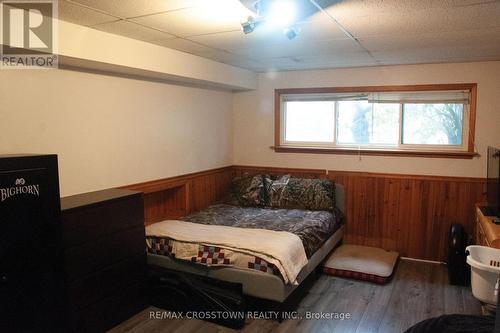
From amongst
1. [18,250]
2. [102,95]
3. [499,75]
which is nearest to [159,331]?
[18,250]

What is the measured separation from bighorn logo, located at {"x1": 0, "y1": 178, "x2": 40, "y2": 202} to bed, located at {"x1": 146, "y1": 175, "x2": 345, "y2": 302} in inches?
53.3

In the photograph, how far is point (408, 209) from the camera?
Result: 168 inches

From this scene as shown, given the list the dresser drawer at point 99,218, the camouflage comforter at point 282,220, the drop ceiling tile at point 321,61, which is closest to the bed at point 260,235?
the camouflage comforter at point 282,220

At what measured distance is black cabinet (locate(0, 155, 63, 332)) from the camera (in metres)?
1.98

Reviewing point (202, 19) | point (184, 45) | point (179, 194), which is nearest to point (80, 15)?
point (202, 19)

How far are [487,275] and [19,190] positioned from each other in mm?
2857

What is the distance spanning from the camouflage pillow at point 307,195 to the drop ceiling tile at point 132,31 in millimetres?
2271

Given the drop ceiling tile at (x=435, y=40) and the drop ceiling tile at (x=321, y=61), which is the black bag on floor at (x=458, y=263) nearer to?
the drop ceiling tile at (x=435, y=40)

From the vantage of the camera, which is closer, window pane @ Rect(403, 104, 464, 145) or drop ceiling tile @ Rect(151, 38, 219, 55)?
drop ceiling tile @ Rect(151, 38, 219, 55)

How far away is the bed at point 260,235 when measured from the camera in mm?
2910

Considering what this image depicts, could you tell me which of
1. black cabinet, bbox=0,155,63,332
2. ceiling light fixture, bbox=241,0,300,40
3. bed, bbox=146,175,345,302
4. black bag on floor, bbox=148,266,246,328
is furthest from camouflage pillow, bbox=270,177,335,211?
black cabinet, bbox=0,155,63,332

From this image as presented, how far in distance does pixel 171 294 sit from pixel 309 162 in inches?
97.9

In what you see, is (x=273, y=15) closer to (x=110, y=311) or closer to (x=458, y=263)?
(x=110, y=311)

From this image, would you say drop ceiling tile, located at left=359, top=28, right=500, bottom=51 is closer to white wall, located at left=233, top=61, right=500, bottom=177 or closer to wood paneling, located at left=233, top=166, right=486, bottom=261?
white wall, located at left=233, top=61, right=500, bottom=177
